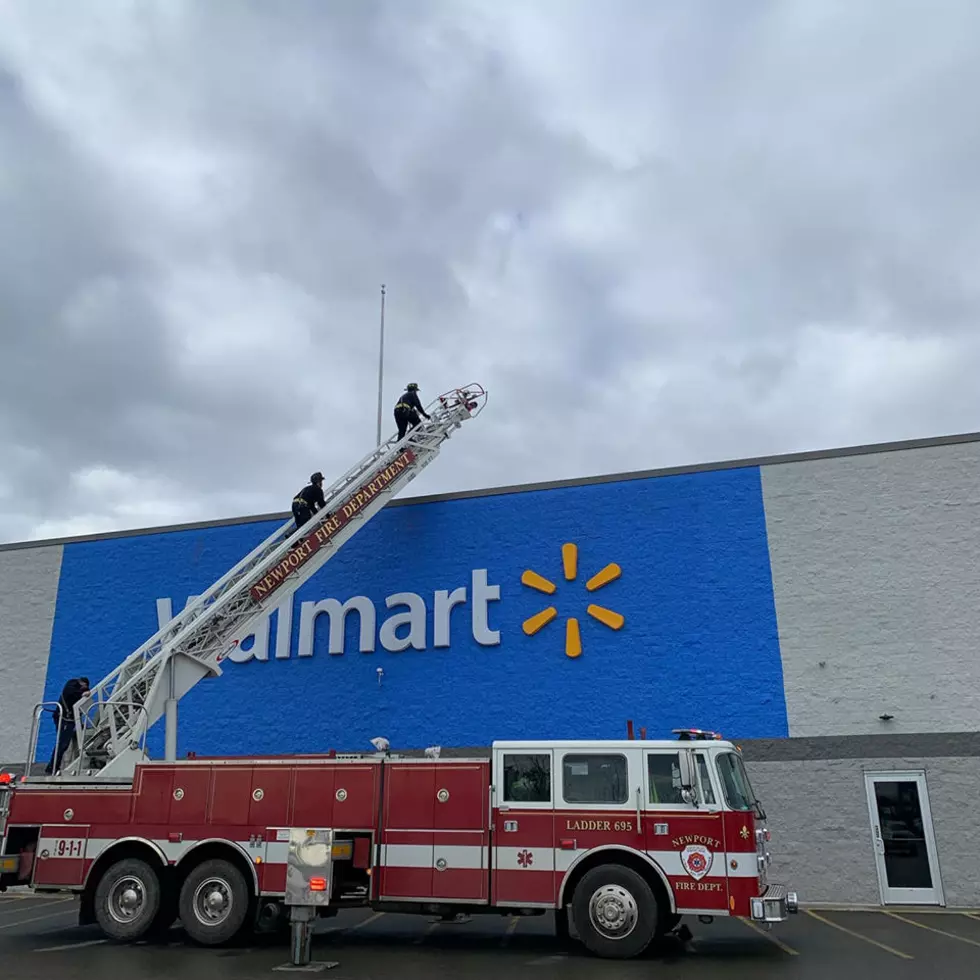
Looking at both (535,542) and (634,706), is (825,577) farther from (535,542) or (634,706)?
(535,542)

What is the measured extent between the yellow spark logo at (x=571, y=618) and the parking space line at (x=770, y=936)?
540 cm

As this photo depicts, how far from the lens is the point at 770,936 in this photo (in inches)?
456

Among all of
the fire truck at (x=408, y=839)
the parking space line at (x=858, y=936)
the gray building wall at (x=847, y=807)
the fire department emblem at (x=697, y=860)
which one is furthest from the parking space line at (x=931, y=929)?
the fire department emblem at (x=697, y=860)

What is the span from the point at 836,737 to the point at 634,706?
3.44 meters

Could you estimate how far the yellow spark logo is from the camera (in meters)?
16.7

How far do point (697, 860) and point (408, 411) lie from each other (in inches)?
413

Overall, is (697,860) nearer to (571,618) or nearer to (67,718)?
(571,618)

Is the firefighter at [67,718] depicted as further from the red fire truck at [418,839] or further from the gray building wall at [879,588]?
the gray building wall at [879,588]

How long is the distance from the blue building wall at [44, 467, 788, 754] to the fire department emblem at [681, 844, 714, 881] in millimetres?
5857

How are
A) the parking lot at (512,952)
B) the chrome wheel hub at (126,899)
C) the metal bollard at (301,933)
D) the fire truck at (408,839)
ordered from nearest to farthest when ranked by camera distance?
1. the parking lot at (512,952)
2. the metal bollard at (301,933)
3. the fire truck at (408,839)
4. the chrome wheel hub at (126,899)

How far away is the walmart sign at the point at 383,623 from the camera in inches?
688

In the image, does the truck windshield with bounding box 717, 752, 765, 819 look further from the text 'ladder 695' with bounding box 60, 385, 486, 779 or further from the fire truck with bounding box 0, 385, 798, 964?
the text 'ladder 695' with bounding box 60, 385, 486, 779

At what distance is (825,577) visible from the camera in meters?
15.9

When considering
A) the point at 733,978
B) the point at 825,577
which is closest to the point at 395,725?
the point at 825,577
